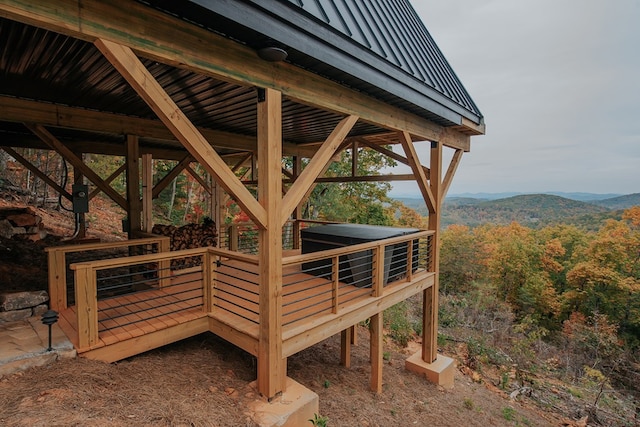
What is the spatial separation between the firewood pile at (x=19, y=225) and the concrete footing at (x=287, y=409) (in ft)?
21.9

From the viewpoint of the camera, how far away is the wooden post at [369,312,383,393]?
464 cm

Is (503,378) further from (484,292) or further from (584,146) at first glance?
(584,146)

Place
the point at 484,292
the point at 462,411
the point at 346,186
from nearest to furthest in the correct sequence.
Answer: the point at 462,411 < the point at 346,186 < the point at 484,292

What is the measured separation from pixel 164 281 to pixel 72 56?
3.06 metres

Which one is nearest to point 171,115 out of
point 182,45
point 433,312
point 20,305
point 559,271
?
point 182,45

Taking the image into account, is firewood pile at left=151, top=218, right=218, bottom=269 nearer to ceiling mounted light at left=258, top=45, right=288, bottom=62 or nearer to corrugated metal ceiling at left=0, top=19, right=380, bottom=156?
corrugated metal ceiling at left=0, top=19, right=380, bottom=156

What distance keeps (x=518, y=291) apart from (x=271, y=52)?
87.9ft

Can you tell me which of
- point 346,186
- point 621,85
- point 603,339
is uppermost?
point 621,85

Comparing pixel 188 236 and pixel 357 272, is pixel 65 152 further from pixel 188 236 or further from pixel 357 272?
pixel 357 272

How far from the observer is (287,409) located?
2791 mm

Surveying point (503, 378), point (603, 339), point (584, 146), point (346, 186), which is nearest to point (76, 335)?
point (503, 378)

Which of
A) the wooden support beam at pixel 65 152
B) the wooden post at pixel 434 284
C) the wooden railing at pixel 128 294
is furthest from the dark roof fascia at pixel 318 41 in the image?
the wooden support beam at pixel 65 152

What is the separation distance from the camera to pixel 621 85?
30.1 m

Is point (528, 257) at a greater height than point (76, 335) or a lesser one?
lesser
